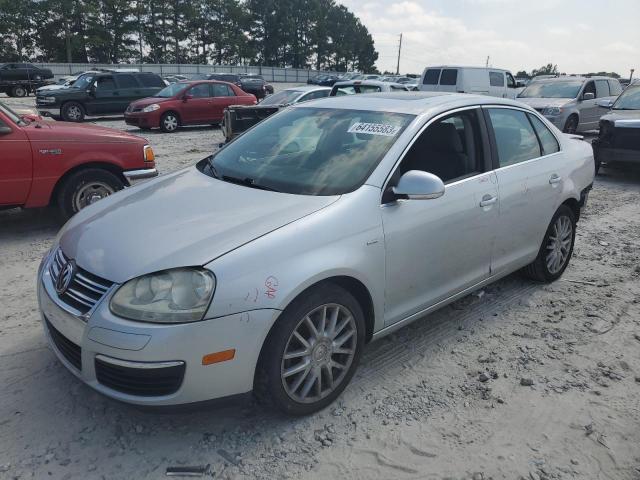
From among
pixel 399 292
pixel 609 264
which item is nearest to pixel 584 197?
pixel 609 264

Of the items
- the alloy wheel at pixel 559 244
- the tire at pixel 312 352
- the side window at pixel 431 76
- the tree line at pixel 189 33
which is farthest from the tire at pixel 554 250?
the tree line at pixel 189 33

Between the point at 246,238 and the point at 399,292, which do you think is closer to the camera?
the point at 246,238

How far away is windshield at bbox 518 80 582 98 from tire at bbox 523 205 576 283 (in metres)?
11.4

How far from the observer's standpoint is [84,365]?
2496mm

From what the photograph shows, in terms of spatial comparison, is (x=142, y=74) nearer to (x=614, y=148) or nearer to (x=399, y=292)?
(x=614, y=148)

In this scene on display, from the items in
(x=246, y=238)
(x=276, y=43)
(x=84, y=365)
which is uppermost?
(x=276, y=43)

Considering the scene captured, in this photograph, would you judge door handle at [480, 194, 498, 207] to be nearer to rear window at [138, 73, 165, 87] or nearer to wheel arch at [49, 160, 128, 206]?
wheel arch at [49, 160, 128, 206]

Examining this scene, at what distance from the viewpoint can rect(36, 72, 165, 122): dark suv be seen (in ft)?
56.1

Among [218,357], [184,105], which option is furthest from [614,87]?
[218,357]

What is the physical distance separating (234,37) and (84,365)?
7753cm

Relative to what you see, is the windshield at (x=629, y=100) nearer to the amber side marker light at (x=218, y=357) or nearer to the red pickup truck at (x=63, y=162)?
the red pickup truck at (x=63, y=162)

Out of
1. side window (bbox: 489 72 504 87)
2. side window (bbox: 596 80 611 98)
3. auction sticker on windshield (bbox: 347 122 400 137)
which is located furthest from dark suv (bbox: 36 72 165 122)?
auction sticker on windshield (bbox: 347 122 400 137)

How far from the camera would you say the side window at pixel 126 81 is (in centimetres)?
1839

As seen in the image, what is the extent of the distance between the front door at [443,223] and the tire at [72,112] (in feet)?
54.7
